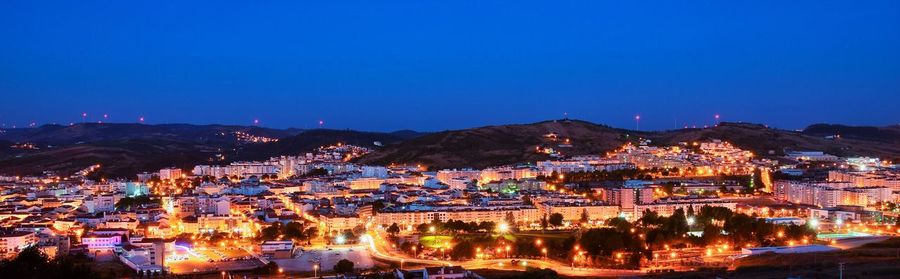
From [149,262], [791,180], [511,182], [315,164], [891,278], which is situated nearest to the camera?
[891,278]

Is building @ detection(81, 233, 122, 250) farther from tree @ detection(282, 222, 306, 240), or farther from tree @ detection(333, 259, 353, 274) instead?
tree @ detection(333, 259, 353, 274)

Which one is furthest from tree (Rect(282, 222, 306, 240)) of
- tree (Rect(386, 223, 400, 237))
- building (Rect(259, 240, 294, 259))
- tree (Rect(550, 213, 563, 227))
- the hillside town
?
tree (Rect(550, 213, 563, 227))

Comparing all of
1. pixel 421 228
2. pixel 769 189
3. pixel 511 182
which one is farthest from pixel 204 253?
pixel 769 189

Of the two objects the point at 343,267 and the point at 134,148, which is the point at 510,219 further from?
the point at 134,148

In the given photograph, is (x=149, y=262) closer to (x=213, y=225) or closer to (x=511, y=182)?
(x=213, y=225)

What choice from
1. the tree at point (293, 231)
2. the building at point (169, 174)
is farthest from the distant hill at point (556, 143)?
the tree at point (293, 231)

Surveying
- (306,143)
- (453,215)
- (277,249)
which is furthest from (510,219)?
(306,143)

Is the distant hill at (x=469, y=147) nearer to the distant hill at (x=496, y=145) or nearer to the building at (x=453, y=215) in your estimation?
the distant hill at (x=496, y=145)
